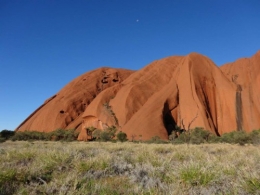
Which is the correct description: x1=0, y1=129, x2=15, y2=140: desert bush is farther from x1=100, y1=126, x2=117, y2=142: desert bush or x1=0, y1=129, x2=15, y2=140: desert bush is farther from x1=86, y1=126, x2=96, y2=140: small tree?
x1=100, y1=126, x2=117, y2=142: desert bush

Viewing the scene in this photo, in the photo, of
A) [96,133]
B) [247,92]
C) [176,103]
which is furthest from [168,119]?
[247,92]

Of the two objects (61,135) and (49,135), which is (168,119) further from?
(49,135)

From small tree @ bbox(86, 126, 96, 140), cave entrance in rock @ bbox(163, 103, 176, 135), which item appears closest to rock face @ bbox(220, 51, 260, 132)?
cave entrance in rock @ bbox(163, 103, 176, 135)

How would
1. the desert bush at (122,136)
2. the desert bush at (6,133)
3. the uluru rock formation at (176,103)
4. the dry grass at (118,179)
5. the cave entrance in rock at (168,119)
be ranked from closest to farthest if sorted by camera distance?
1. the dry grass at (118,179)
2. the desert bush at (122,136)
3. the uluru rock formation at (176,103)
4. the cave entrance in rock at (168,119)
5. the desert bush at (6,133)

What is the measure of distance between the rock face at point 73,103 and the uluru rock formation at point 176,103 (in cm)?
29

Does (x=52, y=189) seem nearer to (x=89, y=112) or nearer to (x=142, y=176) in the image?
(x=142, y=176)

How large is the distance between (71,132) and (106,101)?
1120cm

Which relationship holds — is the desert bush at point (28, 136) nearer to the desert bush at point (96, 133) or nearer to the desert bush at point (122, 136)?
the desert bush at point (96, 133)

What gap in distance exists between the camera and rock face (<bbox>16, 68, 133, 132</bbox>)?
66.9m

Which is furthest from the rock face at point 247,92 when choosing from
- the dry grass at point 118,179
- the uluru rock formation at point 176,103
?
the dry grass at point 118,179

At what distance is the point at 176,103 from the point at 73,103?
30.0 metres

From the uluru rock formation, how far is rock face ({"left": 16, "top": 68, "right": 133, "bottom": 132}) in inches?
11.2

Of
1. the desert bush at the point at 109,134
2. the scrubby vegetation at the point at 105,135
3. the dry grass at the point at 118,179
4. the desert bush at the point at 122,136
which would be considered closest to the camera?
the dry grass at the point at 118,179

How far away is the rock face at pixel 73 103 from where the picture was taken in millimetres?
66875
